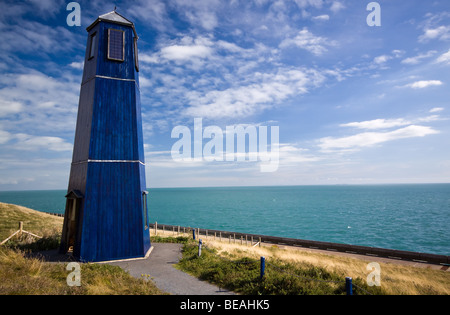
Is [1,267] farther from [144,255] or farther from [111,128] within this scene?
[111,128]

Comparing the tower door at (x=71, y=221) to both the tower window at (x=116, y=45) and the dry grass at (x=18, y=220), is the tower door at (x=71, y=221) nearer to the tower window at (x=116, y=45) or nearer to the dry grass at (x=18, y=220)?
the tower window at (x=116, y=45)

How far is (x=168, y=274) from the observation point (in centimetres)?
1153

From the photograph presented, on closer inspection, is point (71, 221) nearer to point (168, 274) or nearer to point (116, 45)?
point (168, 274)

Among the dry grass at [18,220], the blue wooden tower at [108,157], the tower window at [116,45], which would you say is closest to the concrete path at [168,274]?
the blue wooden tower at [108,157]

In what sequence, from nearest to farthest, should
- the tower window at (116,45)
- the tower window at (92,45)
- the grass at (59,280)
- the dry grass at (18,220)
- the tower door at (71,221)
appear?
1. the grass at (59,280)
2. the tower door at (71,221)
3. the tower window at (116,45)
4. the tower window at (92,45)
5. the dry grass at (18,220)

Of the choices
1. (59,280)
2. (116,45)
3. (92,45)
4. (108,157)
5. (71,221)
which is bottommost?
(59,280)

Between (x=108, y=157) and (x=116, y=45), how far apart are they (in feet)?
22.5

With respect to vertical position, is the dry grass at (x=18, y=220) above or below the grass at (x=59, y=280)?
below

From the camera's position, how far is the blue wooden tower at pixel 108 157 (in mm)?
13664

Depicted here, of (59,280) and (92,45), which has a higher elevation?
(92,45)

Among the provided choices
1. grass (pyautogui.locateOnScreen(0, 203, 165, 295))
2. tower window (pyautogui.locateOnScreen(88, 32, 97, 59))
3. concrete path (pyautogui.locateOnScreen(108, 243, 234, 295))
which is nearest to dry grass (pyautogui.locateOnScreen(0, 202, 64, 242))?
grass (pyautogui.locateOnScreen(0, 203, 165, 295))

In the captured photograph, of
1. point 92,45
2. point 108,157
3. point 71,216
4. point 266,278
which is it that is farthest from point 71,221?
point 266,278
